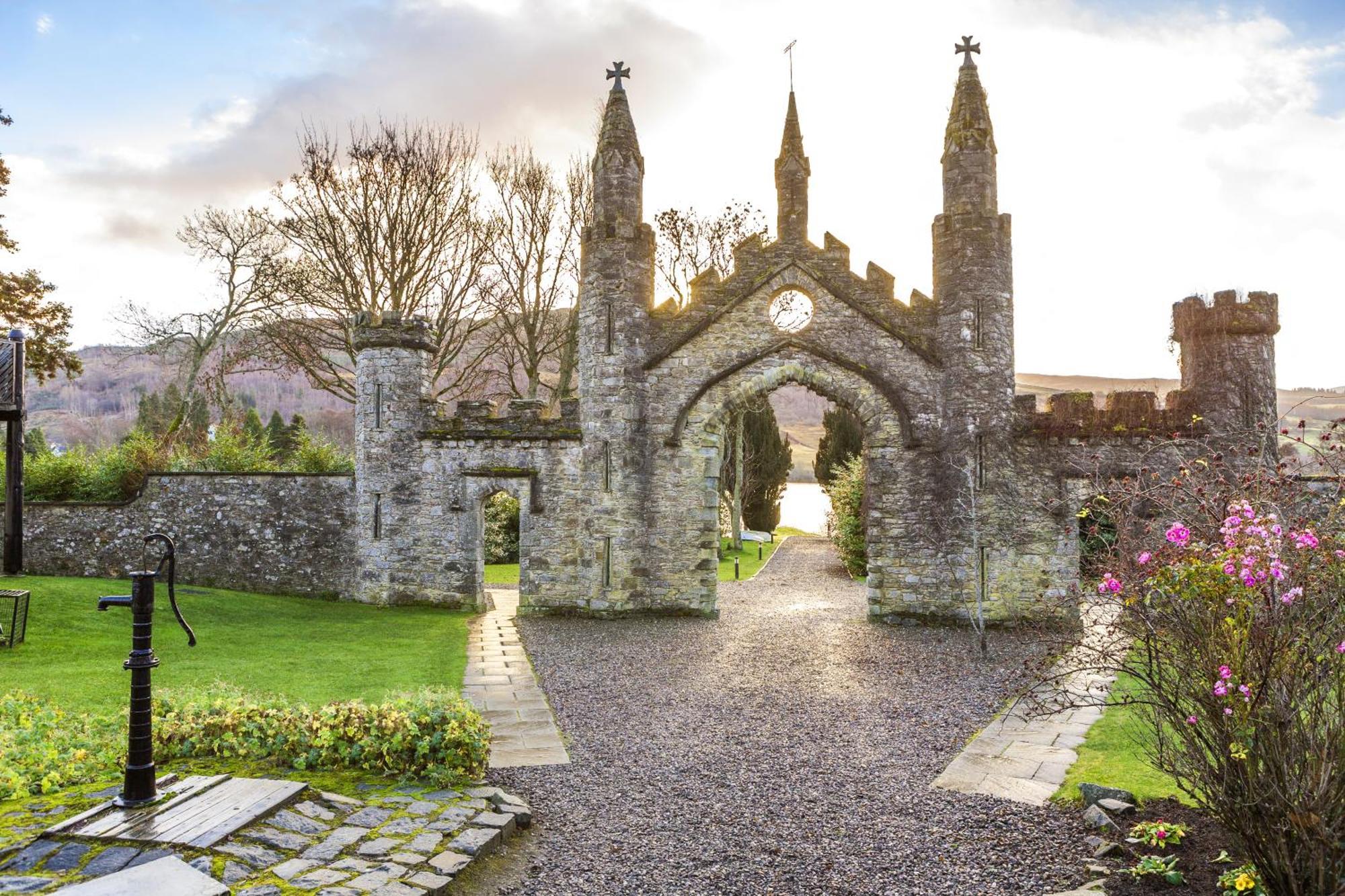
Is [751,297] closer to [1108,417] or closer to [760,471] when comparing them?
[1108,417]

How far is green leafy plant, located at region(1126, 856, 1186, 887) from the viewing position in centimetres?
470

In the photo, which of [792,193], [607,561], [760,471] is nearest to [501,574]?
[607,561]

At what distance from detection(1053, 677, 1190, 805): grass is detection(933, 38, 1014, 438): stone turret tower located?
24.9ft

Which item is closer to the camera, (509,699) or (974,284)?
(509,699)

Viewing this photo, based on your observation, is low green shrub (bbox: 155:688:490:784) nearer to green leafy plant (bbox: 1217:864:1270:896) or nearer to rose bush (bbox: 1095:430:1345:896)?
rose bush (bbox: 1095:430:1345:896)

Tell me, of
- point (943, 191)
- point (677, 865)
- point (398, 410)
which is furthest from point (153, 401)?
point (677, 865)

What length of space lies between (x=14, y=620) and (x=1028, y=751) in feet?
40.3

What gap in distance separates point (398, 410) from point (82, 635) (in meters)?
7.02

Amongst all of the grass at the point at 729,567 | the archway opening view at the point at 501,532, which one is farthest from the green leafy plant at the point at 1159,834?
the archway opening view at the point at 501,532

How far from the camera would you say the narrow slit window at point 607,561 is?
16.2 metres

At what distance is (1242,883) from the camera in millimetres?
4395

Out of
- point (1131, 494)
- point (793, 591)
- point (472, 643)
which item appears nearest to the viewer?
point (1131, 494)

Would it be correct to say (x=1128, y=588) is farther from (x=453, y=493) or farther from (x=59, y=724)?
(x=453, y=493)

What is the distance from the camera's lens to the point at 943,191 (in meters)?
15.9
